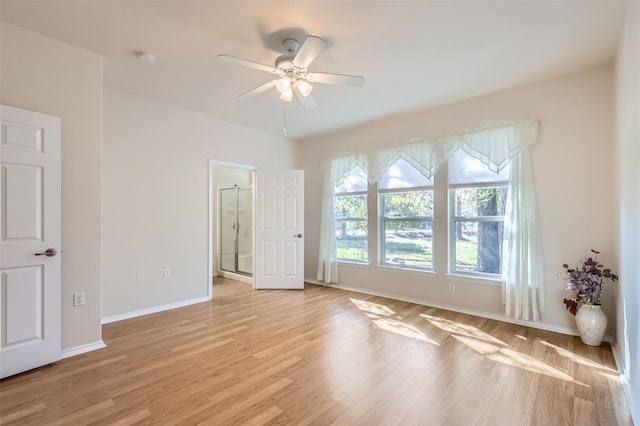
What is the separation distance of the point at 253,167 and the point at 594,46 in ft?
Answer: 14.3

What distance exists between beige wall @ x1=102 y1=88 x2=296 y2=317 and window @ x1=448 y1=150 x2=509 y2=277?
3.39m

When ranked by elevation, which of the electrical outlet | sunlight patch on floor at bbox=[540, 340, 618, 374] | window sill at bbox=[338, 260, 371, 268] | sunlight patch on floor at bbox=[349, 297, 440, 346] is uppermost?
the electrical outlet

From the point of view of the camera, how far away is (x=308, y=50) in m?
2.12

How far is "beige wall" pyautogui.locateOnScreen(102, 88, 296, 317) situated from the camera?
3479 millimetres

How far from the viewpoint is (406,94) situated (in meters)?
3.61

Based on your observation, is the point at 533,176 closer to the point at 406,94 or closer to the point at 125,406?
the point at 406,94

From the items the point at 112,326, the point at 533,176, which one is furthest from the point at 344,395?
the point at 533,176

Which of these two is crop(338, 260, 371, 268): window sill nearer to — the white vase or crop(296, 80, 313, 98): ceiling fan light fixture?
the white vase

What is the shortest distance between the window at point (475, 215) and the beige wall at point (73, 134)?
4.03 meters

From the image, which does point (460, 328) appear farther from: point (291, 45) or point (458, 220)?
point (291, 45)

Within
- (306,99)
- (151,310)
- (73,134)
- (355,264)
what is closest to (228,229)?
(151,310)

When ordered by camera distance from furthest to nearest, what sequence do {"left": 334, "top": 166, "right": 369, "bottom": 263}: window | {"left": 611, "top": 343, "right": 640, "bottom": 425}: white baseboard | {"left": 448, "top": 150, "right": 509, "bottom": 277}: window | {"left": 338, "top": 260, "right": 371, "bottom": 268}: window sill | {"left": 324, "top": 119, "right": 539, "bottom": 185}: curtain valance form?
{"left": 334, "top": 166, "right": 369, "bottom": 263}: window, {"left": 338, "top": 260, "right": 371, "bottom": 268}: window sill, {"left": 448, "top": 150, "right": 509, "bottom": 277}: window, {"left": 324, "top": 119, "right": 539, "bottom": 185}: curtain valance, {"left": 611, "top": 343, "right": 640, "bottom": 425}: white baseboard

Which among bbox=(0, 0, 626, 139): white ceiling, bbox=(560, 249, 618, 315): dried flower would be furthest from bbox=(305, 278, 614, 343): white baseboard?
bbox=(0, 0, 626, 139): white ceiling

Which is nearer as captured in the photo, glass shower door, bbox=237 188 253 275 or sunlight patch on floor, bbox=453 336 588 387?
sunlight patch on floor, bbox=453 336 588 387
